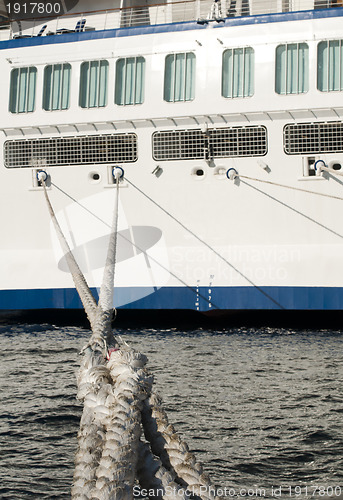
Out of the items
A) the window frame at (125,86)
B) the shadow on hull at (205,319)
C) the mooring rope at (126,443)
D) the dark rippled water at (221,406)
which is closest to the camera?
the mooring rope at (126,443)

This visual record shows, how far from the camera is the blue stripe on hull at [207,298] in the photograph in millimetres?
16859

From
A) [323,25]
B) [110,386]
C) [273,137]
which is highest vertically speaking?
[323,25]

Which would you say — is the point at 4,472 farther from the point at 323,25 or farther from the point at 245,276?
the point at 323,25

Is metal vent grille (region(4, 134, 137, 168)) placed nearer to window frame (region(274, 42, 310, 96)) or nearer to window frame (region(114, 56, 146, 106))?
window frame (region(114, 56, 146, 106))

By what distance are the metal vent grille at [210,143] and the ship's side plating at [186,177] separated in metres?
0.03

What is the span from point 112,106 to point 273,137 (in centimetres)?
392

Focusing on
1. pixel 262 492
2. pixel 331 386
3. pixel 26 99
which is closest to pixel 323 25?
pixel 26 99

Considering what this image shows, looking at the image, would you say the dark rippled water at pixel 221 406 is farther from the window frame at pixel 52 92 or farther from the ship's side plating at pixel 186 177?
the window frame at pixel 52 92

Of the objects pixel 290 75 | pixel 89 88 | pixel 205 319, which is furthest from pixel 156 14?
pixel 205 319

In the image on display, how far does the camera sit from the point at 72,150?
60.7 feet

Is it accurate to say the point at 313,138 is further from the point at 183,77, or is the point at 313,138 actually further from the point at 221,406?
the point at 221,406

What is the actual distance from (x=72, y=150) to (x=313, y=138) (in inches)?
227

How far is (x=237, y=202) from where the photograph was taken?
684 inches

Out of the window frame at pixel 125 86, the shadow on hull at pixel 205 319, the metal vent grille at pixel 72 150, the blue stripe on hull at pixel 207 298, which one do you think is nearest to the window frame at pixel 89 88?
the window frame at pixel 125 86
